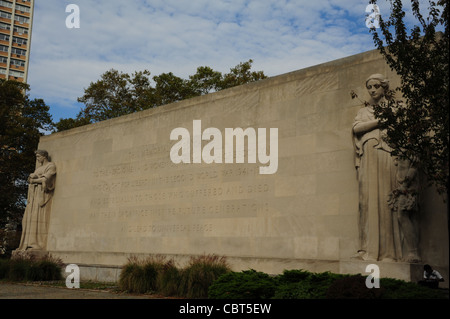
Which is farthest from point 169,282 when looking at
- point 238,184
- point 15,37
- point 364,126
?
point 15,37

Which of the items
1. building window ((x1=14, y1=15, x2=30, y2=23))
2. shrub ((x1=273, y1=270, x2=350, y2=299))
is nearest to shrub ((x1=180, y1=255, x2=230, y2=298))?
shrub ((x1=273, y1=270, x2=350, y2=299))

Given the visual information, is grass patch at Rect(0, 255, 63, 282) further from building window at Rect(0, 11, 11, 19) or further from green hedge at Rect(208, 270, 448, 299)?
building window at Rect(0, 11, 11, 19)

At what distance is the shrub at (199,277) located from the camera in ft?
41.1

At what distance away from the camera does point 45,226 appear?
69.9 ft

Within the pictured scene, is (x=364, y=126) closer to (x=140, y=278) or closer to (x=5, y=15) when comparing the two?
(x=140, y=278)

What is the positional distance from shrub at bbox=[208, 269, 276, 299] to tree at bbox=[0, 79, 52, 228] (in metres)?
22.0

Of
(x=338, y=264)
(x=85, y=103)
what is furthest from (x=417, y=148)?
(x=85, y=103)

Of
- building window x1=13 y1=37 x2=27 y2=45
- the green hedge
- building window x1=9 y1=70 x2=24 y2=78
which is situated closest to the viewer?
the green hedge

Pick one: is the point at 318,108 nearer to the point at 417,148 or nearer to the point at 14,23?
the point at 417,148

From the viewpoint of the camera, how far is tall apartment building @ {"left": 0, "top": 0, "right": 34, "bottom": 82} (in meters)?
90.8

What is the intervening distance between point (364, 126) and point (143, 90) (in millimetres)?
27337

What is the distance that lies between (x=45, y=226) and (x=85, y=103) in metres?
18.7

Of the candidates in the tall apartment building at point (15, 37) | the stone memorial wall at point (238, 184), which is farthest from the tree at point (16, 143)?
the tall apartment building at point (15, 37)

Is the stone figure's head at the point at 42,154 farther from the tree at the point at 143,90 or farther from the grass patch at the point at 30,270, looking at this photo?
the tree at the point at 143,90
